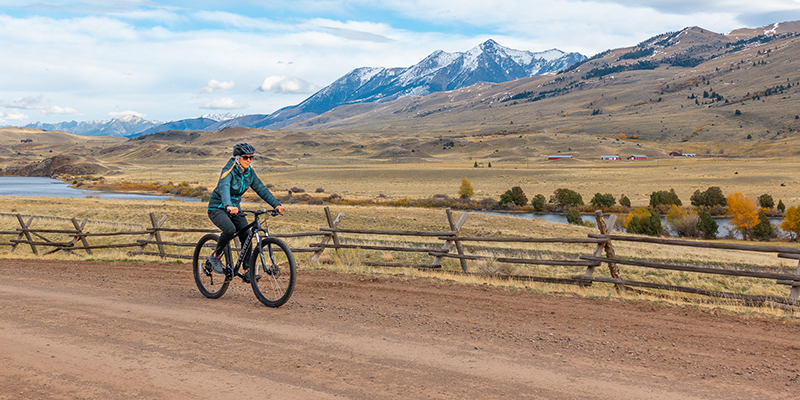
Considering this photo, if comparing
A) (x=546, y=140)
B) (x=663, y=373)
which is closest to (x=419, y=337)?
(x=663, y=373)

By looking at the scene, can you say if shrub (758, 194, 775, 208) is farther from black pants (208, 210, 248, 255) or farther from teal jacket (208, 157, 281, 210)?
black pants (208, 210, 248, 255)

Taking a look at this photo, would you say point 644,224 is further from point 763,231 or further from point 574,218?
point 763,231

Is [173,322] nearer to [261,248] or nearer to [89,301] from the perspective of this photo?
[261,248]

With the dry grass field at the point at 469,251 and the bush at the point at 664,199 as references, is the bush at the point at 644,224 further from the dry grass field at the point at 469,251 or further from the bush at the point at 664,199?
the bush at the point at 664,199

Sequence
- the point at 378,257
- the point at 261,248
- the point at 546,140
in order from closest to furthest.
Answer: the point at 261,248 < the point at 378,257 < the point at 546,140

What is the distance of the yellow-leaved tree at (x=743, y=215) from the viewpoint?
47.9 metres

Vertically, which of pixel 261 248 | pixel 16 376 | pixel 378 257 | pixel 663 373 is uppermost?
pixel 261 248

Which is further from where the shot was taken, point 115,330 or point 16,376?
point 115,330

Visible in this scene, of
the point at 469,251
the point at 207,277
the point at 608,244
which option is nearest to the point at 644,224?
the point at 469,251

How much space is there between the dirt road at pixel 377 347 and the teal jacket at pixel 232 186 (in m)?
1.52

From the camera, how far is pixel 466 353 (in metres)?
5.76

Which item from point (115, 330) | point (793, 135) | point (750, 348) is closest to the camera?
point (750, 348)

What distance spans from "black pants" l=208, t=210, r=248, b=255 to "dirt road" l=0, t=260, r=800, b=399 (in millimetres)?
979

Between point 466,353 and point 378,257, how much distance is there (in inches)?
482
